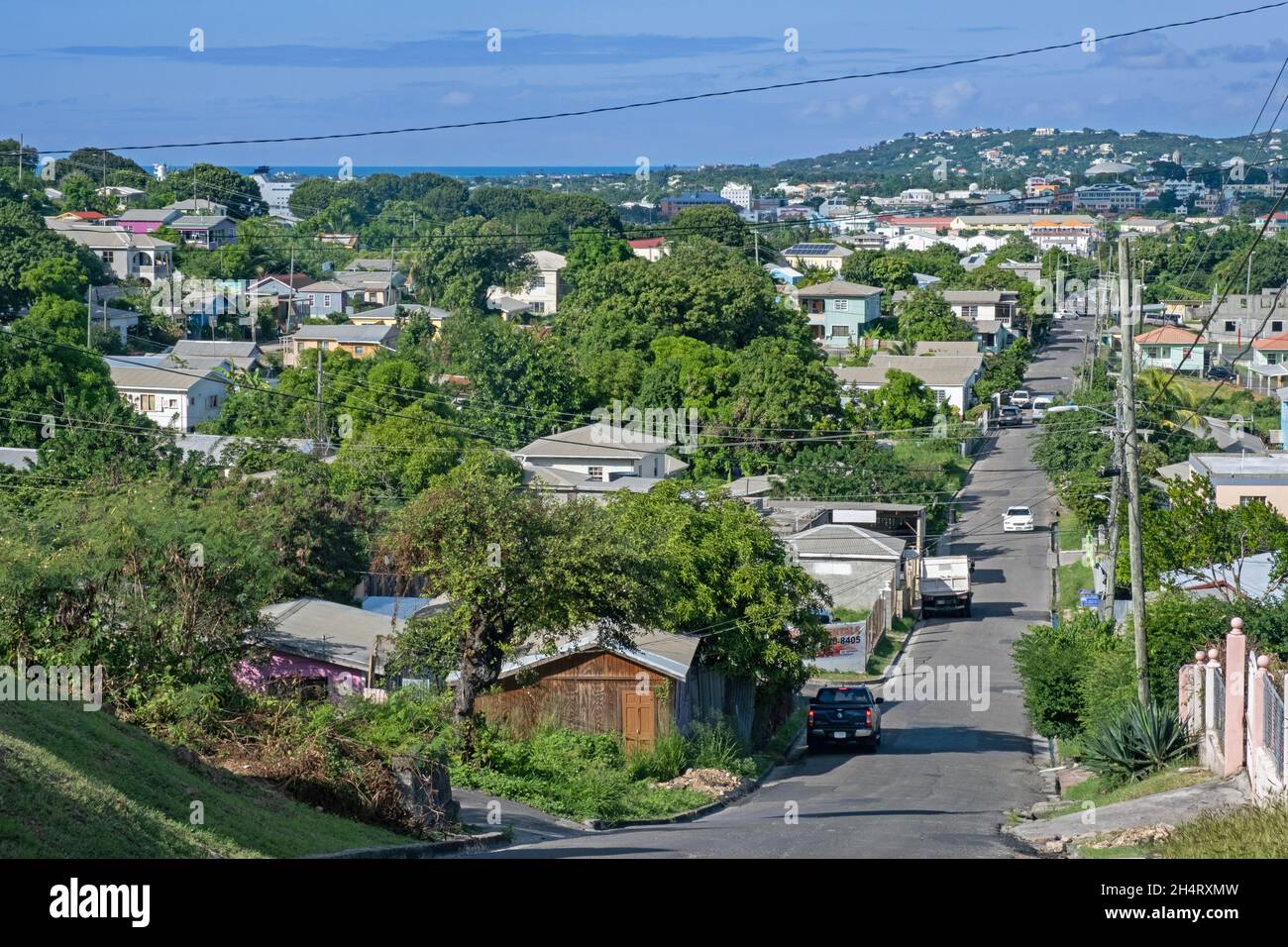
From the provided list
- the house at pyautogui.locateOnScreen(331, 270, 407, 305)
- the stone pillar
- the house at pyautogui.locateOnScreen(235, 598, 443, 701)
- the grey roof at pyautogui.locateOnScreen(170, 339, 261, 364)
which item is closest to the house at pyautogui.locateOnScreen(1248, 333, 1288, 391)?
the grey roof at pyautogui.locateOnScreen(170, 339, 261, 364)

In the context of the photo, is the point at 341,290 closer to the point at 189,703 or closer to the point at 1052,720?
the point at 1052,720

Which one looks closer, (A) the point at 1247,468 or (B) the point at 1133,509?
(B) the point at 1133,509

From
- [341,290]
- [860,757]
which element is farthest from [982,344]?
[860,757]

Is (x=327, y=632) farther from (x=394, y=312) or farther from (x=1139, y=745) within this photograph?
(x=394, y=312)

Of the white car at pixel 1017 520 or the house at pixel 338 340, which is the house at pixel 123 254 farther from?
the white car at pixel 1017 520

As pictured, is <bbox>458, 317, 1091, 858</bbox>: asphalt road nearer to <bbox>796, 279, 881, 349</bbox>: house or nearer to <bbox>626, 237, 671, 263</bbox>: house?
<bbox>796, 279, 881, 349</bbox>: house

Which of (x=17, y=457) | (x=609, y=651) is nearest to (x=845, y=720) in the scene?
(x=609, y=651)
